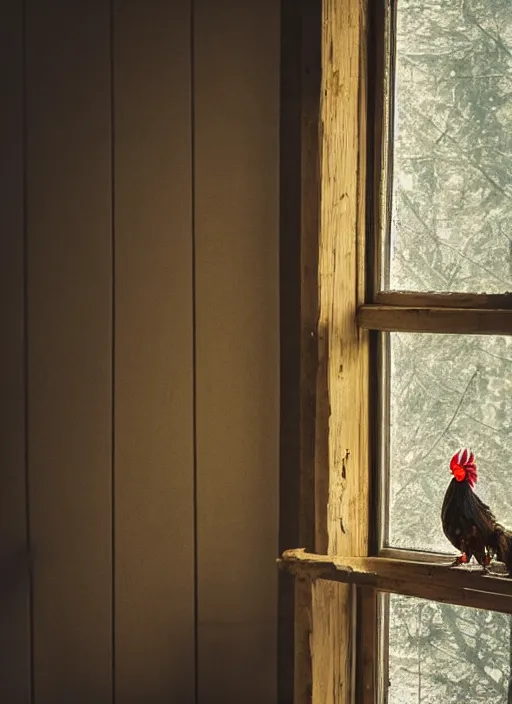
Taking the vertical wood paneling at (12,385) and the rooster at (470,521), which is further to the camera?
the vertical wood paneling at (12,385)

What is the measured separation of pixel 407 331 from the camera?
4.36 ft

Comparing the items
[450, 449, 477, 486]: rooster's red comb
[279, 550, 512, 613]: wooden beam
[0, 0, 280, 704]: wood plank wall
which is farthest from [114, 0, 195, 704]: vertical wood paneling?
[450, 449, 477, 486]: rooster's red comb

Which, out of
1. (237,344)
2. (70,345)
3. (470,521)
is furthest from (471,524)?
(70,345)

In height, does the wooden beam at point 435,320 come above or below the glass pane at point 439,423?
above

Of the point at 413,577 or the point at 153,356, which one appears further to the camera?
the point at 153,356

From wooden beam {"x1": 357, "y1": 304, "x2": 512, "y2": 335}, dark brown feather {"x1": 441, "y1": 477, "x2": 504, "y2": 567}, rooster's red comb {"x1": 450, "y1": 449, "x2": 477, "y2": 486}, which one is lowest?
dark brown feather {"x1": 441, "y1": 477, "x2": 504, "y2": 567}

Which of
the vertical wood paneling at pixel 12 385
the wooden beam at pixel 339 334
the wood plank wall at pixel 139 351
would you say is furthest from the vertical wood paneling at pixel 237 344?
the vertical wood paneling at pixel 12 385

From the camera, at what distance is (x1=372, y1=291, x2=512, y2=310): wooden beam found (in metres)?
1.33

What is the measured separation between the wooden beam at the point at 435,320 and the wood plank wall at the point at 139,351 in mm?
175

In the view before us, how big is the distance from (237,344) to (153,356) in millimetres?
140

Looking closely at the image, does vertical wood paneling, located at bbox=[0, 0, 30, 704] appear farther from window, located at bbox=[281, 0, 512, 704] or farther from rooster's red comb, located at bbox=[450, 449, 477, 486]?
rooster's red comb, located at bbox=[450, 449, 477, 486]

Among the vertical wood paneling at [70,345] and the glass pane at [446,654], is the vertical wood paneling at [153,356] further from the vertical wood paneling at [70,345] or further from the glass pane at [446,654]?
the glass pane at [446,654]

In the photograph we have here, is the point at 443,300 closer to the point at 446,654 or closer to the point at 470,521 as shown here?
the point at 470,521

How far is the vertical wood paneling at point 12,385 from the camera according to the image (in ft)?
4.91
